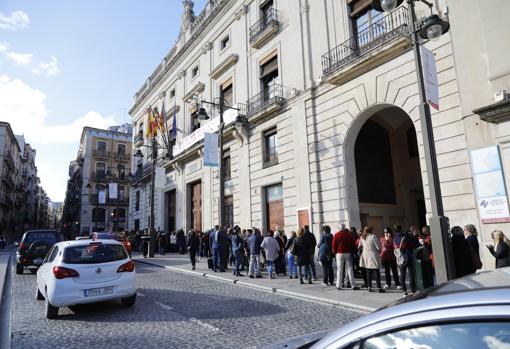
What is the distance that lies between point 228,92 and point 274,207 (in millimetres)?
9360

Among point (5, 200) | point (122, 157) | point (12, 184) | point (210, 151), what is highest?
point (122, 157)

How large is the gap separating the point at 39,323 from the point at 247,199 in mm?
13780

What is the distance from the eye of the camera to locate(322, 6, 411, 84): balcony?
12.4 meters

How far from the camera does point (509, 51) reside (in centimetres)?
975

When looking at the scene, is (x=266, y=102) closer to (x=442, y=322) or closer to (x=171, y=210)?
(x=171, y=210)

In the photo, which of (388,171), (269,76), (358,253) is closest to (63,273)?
(358,253)

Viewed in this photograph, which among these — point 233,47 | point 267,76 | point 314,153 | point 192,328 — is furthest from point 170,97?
point 192,328

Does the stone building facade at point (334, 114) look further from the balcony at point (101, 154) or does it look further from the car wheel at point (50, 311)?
the balcony at point (101, 154)

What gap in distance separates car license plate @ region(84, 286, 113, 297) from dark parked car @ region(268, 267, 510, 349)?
679 centimetres

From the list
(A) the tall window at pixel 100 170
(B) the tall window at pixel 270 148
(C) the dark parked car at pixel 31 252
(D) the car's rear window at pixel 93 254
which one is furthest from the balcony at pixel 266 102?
(A) the tall window at pixel 100 170

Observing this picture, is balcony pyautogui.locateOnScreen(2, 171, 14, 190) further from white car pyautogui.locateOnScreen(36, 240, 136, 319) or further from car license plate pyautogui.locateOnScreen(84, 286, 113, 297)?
car license plate pyautogui.locateOnScreen(84, 286, 113, 297)

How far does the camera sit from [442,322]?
138 cm

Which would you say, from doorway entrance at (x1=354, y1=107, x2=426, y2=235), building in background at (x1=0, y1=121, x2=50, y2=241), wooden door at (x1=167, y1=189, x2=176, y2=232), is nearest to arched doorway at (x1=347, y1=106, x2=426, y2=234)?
doorway entrance at (x1=354, y1=107, x2=426, y2=235)

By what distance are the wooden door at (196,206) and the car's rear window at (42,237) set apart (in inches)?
423
